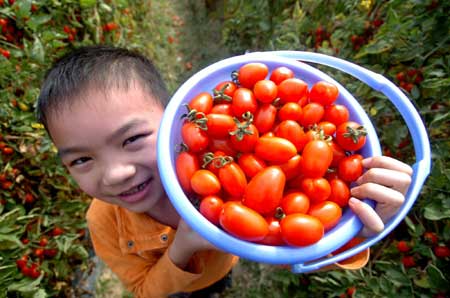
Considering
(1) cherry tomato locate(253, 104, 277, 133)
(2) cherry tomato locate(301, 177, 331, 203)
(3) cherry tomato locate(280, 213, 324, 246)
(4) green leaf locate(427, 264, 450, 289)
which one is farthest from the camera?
(4) green leaf locate(427, 264, 450, 289)

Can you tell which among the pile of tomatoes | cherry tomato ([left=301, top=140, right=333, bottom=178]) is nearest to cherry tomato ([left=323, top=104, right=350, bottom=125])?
the pile of tomatoes

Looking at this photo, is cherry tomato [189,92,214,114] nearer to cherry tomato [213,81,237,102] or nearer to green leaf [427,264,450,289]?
cherry tomato [213,81,237,102]

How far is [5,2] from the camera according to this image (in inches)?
62.9

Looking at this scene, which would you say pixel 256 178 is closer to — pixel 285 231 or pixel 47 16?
pixel 285 231

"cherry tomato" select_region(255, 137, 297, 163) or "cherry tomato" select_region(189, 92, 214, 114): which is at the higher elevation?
"cherry tomato" select_region(189, 92, 214, 114)

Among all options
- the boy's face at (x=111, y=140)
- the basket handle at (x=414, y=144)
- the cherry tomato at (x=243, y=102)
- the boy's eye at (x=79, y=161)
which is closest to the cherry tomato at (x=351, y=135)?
the basket handle at (x=414, y=144)

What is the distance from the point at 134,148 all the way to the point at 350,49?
1.18 m

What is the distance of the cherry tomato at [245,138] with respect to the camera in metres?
0.78

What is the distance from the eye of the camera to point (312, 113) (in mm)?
838

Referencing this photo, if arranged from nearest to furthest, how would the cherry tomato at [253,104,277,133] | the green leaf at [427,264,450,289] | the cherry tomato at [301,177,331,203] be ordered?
1. the cherry tomato at [301,177,331,203]
2. the cherry tomato at [253,104,277,133]
3. the green leaf at [427,264,450,289]

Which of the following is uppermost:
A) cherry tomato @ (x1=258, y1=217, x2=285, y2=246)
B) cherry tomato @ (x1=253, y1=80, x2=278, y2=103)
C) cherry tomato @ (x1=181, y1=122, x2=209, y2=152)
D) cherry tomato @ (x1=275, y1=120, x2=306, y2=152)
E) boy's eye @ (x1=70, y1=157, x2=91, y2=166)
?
cherry tomato @ (x1=253, y1=80, x2=278, y2=103)

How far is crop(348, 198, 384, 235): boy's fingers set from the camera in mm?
682

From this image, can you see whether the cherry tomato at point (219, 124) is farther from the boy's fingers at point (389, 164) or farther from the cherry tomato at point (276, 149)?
the boy's fingers at point (389, 164)

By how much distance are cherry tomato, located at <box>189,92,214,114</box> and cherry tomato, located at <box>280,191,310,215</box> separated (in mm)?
277
